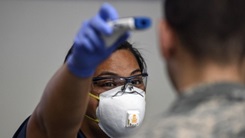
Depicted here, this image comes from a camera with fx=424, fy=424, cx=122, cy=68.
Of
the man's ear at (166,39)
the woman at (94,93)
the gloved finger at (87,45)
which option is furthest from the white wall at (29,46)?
the man's ear at (166,39)

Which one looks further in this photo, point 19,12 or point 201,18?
point 19,12

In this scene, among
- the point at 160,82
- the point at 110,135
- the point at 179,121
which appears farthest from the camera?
the point at 160,82

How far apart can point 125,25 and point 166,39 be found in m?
0.15

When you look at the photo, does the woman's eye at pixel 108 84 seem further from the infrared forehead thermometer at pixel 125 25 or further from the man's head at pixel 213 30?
the man's head at pixel 213 30

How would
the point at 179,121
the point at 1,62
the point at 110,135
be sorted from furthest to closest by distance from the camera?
the point at 1,62 → the point at 110,135 → the point at 179,121

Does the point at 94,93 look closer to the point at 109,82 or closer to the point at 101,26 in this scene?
the point at 109,82

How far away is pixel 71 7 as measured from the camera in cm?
238

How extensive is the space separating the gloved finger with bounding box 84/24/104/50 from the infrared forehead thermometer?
0.02 m

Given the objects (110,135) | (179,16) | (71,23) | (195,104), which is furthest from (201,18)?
(71,23)

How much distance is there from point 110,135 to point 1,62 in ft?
2.79

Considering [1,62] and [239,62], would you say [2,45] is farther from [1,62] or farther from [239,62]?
[239,62]

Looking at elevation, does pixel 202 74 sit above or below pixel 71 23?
below

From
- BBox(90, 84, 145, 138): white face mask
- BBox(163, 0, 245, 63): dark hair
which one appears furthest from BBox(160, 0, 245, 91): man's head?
BBox(90, 84, 145, 138): white face mask

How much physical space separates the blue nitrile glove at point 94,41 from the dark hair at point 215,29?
0.27 m
